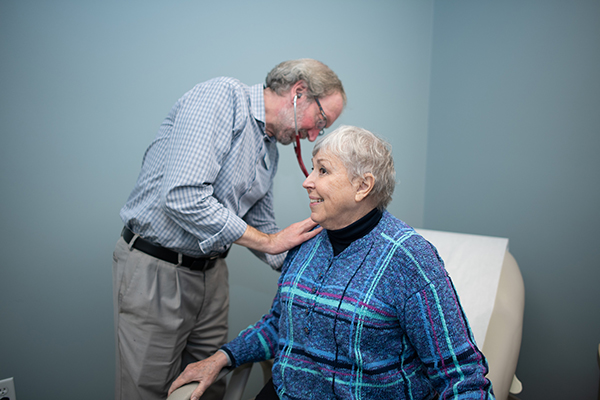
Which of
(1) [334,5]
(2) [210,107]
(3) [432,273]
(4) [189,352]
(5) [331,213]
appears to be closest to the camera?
(3) [432,273]

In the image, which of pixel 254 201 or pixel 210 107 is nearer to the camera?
pixel 210 107

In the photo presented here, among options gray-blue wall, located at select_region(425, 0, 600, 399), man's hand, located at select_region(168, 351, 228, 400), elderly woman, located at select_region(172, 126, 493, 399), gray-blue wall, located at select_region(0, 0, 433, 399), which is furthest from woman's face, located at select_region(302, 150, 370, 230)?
gray-blue wall, located at select_region(425, 0, 600, 399)

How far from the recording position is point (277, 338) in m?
1.24

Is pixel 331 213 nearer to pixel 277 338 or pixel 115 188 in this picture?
pixel 277 338

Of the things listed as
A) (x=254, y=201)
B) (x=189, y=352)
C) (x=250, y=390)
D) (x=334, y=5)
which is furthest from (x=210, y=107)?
(x=250, y=390)

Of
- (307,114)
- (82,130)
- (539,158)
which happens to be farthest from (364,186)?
(539,158)

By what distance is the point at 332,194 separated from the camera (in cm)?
103

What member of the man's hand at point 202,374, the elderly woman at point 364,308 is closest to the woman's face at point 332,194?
the elderly woman at point 364,308

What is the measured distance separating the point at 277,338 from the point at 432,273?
59 cm

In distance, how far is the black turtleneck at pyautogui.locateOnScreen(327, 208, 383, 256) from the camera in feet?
3.44

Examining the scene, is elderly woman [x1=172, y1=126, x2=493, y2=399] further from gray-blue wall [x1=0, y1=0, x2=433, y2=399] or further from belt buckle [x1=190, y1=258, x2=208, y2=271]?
gray-blue wall [x1=0, y1=0, x2=433, y2=399]

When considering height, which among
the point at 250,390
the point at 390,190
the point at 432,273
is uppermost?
the point at 390,190

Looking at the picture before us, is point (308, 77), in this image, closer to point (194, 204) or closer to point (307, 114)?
point (307, 114)

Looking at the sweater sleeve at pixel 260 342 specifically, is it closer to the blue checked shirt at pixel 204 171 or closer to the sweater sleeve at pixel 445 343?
the blue checked shirt at pixel 204 171
